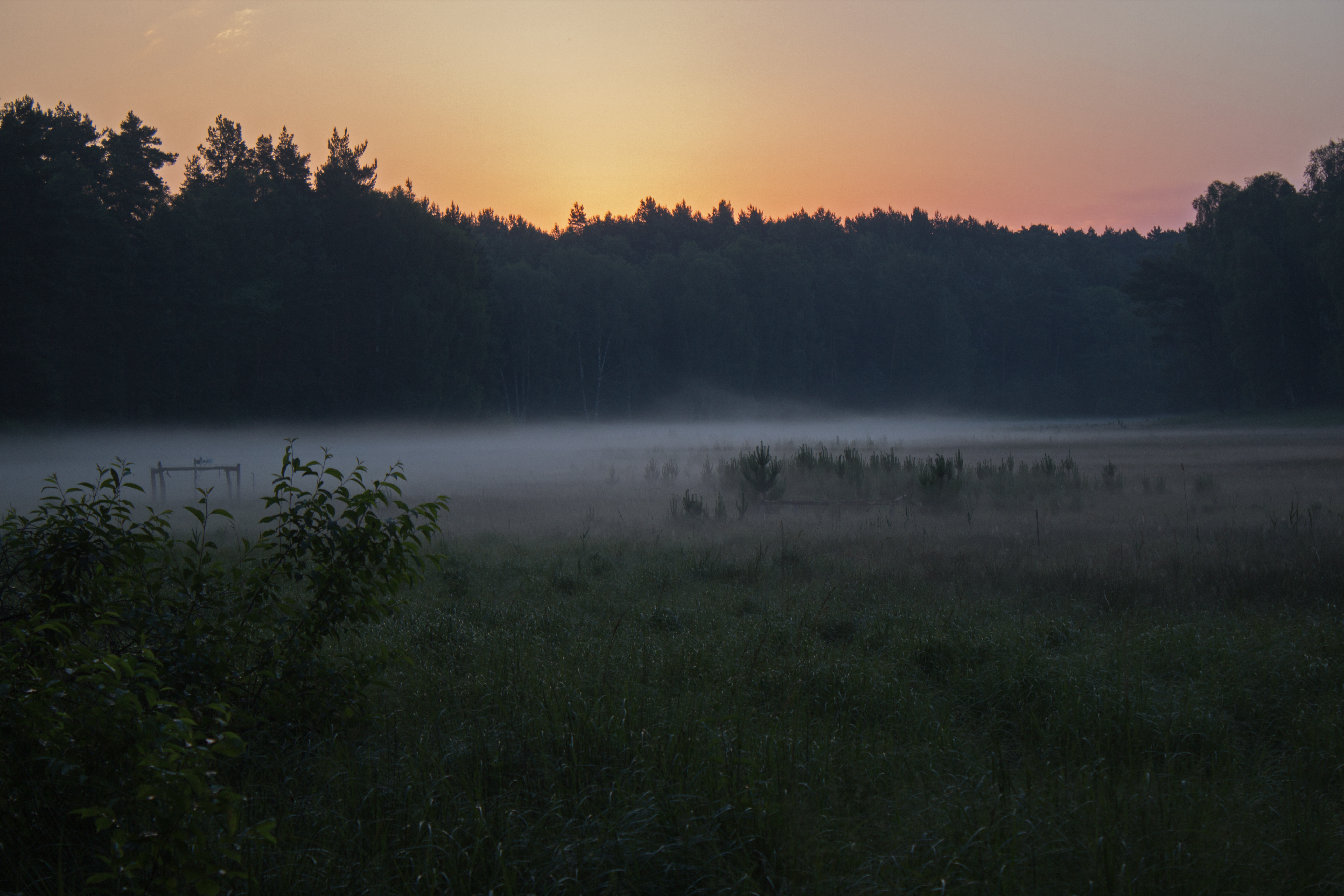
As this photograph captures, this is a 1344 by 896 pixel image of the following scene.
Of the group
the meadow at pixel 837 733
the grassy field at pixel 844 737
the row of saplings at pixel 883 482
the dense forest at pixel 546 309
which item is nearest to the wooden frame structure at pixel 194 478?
the row of saplings at pixel 883 482

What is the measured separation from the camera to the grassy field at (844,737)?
11.0ft

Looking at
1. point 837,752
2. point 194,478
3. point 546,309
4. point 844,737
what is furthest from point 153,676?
point 546,309

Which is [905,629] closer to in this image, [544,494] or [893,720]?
[893,720]

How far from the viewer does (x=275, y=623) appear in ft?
16.2

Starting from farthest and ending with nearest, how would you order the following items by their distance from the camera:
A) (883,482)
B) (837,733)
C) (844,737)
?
1. (883,482)
2. (844,737)
3. (837,733)

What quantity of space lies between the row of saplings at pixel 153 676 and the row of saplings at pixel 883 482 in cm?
1176

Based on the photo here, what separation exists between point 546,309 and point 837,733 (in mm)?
74467

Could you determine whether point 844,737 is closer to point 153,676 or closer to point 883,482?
point 153,676

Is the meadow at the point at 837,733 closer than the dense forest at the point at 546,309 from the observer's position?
Yes

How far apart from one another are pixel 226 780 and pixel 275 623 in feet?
3.17

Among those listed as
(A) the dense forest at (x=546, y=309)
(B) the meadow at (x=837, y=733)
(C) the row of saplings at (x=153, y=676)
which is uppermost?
(A) the dense forest at (x=546, y=309)

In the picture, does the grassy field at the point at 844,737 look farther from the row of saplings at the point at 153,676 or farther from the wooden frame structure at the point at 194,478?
the wooden frame structure at the point at 194,478

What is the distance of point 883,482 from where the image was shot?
20.5 meters

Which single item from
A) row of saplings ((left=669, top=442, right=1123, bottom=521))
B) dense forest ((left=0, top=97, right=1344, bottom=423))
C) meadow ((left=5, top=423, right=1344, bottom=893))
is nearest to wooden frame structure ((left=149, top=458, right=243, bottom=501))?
row of saplings ((left=669, top=442, right=1123, bottom=521))
